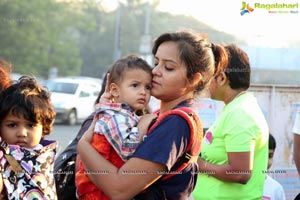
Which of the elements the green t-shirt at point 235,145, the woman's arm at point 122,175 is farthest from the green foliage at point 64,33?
the woman's arm at point 122,175

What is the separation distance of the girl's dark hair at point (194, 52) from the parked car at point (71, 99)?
15.8 metres

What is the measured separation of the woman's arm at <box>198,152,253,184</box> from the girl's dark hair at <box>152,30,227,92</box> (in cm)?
76

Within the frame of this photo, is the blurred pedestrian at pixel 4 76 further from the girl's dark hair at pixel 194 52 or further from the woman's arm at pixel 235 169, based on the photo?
the woman's arm at pixel 235 169

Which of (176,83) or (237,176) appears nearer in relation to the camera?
(176,83)

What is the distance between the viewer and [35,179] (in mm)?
2234

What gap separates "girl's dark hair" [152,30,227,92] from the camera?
229 centimetres

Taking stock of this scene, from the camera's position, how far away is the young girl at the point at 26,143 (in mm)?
2178

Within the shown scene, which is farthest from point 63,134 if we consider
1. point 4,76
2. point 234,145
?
point 4,76

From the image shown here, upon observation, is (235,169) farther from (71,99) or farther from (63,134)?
(71,99)

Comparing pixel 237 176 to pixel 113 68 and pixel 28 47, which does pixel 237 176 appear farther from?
pixel 28 47

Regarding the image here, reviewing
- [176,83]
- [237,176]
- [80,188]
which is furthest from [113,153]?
[237,176]

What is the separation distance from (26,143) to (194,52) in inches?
33.7

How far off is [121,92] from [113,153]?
29 cm

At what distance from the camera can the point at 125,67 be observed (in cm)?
237
